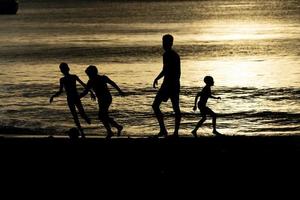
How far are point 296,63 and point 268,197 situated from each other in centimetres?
4081

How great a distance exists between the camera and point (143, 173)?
11.1m

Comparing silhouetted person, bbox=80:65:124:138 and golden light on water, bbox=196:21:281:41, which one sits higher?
silhouetted person, bbox=80:65:124:138

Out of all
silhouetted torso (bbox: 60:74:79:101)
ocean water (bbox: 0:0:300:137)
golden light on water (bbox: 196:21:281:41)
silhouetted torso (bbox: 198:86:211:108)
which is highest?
silhouetted torso (bbox: 60:74:79:101)

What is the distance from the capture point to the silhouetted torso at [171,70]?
1394 centimetres

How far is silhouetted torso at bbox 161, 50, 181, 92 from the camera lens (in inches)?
549

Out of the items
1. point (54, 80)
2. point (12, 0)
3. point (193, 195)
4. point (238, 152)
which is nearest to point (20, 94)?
point (54, 80)

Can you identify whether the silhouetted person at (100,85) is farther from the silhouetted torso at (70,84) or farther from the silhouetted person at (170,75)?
the silhouetted person at (170,75)

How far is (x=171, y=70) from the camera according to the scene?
14.1 metres

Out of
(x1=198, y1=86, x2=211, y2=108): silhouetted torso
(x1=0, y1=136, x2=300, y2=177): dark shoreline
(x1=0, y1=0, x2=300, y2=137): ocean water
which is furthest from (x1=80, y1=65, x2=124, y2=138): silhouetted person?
(x1=0, y1=0, x2=300, y2=137): ocean water

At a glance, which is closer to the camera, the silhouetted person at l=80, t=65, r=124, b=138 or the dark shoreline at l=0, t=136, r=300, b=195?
Answer: the dark shoreline at l=0, t=136, r=300, b=195

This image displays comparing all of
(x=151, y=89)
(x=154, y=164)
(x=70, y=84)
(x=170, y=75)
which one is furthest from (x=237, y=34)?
(x=154, y=164)

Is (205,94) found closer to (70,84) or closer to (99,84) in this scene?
(99,84)

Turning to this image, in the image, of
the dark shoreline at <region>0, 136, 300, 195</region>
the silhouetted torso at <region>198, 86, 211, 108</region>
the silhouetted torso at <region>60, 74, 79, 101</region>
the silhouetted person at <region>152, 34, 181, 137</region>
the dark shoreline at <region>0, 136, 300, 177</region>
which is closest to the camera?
the dark shoreline at <region>0, 136, 300, 195</region>

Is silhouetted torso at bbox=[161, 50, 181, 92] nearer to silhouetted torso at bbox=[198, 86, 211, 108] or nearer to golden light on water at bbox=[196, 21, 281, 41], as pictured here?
silhouetted torso at bbox=[198, 86, 211, 108]
